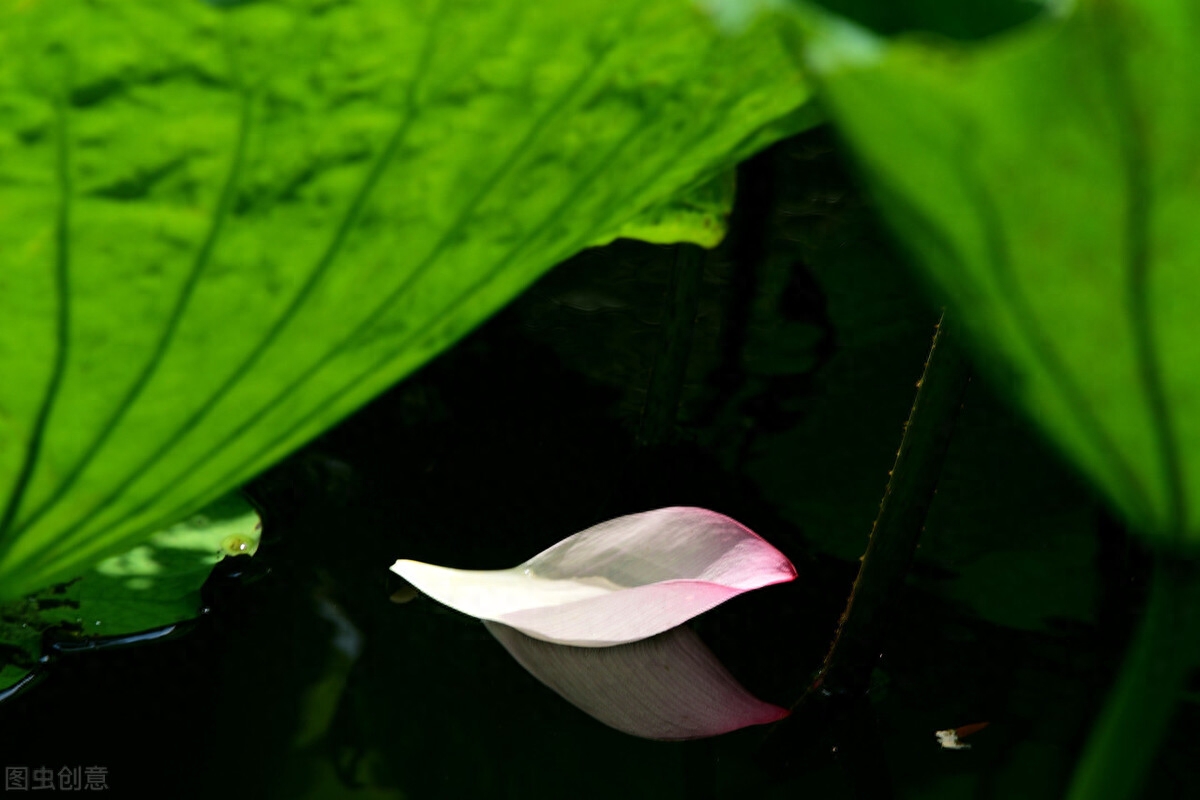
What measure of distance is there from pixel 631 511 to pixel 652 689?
0.21 m

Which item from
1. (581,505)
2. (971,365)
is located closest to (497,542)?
(581,505)

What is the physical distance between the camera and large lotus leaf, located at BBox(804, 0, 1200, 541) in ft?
0.61

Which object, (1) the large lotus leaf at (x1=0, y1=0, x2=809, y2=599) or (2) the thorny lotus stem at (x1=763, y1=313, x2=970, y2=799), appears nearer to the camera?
(1) the large lotus leaf at (x1=0, y1=0, x2=809, y2=599)

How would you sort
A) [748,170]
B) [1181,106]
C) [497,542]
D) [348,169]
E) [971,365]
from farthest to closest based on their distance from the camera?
[748,170] → [497,542] → [971,365] → [348,169] → [1181,106]

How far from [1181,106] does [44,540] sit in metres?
0.37

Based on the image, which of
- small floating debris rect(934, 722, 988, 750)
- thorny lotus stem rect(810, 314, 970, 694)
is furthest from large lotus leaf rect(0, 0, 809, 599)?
small floating debris rect(934, 722, 988, 750)

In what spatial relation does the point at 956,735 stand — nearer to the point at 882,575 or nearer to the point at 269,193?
the point at 882,575

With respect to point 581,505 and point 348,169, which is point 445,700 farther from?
point 348,169

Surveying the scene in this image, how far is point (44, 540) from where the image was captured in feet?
1.21

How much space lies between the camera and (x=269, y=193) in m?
0.32

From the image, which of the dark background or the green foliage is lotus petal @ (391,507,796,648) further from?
the green foliage

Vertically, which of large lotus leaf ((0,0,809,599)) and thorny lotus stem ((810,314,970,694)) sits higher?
large lotus leaf ((0,0,809,599))

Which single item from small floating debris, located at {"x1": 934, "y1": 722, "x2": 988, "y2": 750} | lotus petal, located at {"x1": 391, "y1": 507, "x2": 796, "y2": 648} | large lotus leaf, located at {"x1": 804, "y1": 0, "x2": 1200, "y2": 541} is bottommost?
small floating debris, located at {"x1": 934, "y1": 722, "x2": 988, "y2": 750}

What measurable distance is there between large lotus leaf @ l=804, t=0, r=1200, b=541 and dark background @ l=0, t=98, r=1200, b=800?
382mm
